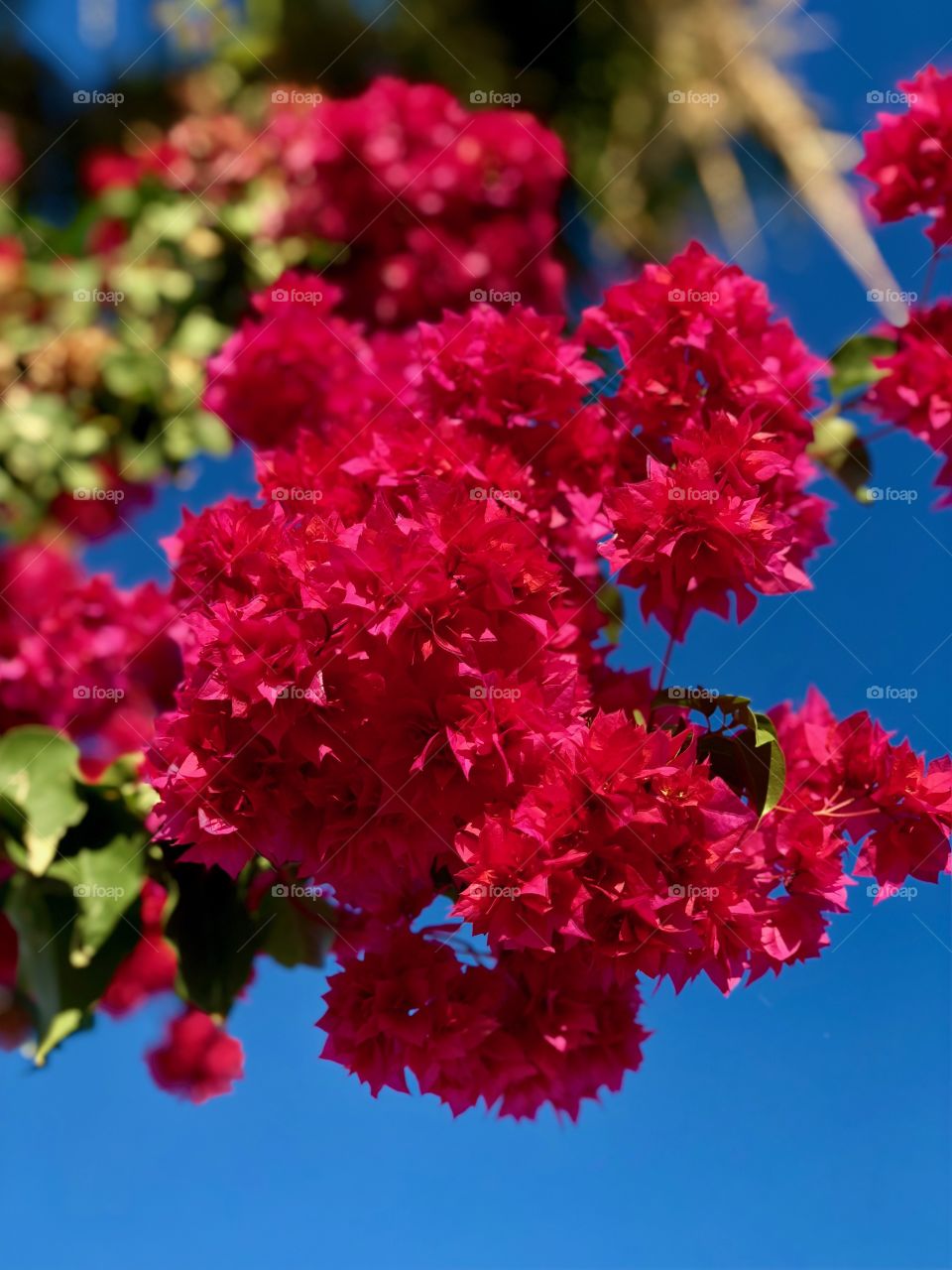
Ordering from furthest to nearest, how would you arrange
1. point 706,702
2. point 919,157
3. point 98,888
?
point 919,157 → point 98,888 → point 706,702

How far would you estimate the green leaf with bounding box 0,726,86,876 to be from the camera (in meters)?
1.46

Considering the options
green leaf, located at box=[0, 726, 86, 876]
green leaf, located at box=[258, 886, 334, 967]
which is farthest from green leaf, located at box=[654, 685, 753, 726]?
green leaf, located at box=[0, 726, 86, 876]

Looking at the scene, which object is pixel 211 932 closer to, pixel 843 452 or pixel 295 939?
pixel 295 939

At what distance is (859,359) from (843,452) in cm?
14

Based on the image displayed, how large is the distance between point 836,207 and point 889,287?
1.98m

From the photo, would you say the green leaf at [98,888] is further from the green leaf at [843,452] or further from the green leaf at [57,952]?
the green leaf at [843,452]

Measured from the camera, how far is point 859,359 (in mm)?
1711

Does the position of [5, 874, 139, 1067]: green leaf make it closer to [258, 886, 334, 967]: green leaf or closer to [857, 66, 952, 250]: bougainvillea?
[258, 886, 334, 967]: green leaf

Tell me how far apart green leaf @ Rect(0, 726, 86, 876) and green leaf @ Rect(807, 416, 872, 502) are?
105 centimetres

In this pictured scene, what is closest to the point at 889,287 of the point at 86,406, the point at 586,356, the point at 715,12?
the point at 586,356

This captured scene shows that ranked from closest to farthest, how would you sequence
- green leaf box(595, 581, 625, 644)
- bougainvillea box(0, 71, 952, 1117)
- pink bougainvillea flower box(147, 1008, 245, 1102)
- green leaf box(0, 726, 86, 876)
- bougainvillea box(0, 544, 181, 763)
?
bougainvillea box(0, 71, 952, 1117)
green leaf box(0, 726, 86, 876)
green leaf box(595, 581, 625, 644)
bougainvillea box(0, 544, 181, 763)
pink bougainvillea flower box(147, 1008, 245, 1102)

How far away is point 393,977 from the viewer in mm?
1175

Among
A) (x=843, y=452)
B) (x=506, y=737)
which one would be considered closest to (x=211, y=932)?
(x=506, y=737)

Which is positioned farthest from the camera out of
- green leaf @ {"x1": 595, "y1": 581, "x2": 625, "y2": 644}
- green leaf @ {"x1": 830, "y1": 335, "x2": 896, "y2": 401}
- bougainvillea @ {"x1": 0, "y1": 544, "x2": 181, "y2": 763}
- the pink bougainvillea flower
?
the pink bougainvillea flower
